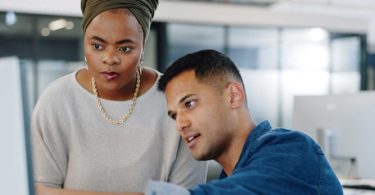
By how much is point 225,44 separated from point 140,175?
25.0 ft

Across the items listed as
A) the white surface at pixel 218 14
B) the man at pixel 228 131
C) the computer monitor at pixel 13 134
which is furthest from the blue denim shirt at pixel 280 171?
the white surface at pixel 218 14

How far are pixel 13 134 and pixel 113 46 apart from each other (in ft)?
2.26

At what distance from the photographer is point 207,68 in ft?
3.83

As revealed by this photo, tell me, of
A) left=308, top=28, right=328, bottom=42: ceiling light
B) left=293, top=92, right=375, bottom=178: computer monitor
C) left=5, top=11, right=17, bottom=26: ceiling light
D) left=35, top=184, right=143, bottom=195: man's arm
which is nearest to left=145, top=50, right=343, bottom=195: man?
left=35, top=184, right=143, bottom=195: man's arm

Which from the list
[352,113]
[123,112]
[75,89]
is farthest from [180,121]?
[352,113]

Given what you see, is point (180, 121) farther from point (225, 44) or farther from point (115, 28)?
point (225, 44)

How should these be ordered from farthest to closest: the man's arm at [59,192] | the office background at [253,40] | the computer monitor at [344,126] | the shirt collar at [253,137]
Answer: the office background at [253,40] → the computer monitor at [344,126] → the man's arm at [59,192] → the shirt collar at [253,137]

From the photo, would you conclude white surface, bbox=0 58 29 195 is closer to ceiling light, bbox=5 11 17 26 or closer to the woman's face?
the woman's face

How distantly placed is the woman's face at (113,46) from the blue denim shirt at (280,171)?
1.16ft

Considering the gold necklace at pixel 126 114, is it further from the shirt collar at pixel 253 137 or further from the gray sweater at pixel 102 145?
the shirt collar at pixel 253 137

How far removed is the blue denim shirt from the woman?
29 cm

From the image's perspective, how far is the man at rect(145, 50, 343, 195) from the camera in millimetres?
918

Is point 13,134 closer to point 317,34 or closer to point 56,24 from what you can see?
point 56,24

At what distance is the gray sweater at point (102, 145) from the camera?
118cm
